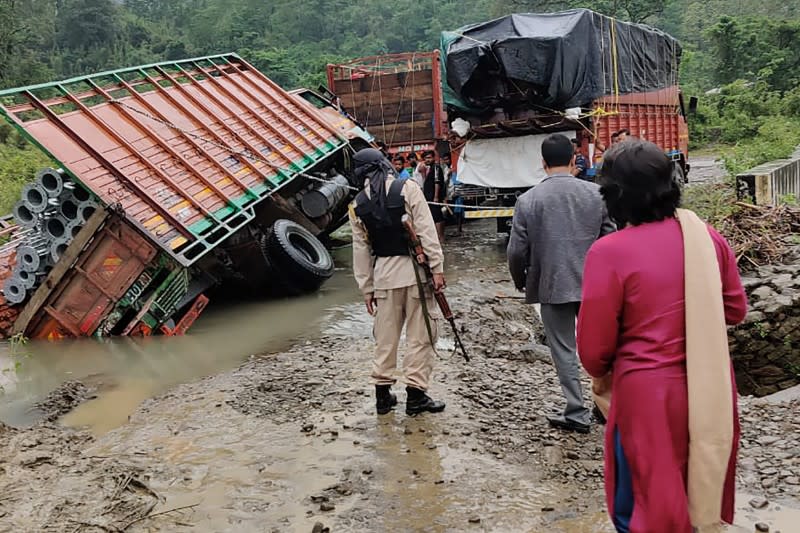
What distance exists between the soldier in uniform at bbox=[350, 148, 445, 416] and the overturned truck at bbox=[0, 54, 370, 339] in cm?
322

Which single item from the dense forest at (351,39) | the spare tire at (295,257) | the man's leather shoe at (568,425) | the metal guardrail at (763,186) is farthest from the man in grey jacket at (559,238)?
the dense forest at (351,39)

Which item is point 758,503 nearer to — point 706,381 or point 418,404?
point 706,381

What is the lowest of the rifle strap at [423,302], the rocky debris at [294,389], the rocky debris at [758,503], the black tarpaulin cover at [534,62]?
the rocky debris at [294,389]

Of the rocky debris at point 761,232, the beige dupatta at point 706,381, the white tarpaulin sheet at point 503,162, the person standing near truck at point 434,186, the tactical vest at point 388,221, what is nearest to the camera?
the beige dupatta at point 706,381

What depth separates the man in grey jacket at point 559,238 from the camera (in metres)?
3.95

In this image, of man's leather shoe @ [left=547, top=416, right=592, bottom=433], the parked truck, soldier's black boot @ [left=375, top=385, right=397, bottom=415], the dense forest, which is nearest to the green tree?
the dense forest

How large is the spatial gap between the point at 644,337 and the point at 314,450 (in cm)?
253

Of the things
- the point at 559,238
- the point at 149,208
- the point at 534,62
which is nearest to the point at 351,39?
the point at 534,62

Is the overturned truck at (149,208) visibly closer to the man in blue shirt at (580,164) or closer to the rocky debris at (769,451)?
the man in blue shirt at (580,164)

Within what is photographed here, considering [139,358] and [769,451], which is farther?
[139,358]

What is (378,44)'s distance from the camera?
5494 cm

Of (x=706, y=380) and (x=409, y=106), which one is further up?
(x=409, y=106)

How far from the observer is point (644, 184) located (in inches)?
82.3

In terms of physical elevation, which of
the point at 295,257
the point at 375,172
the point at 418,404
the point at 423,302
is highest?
the point at 375,172
